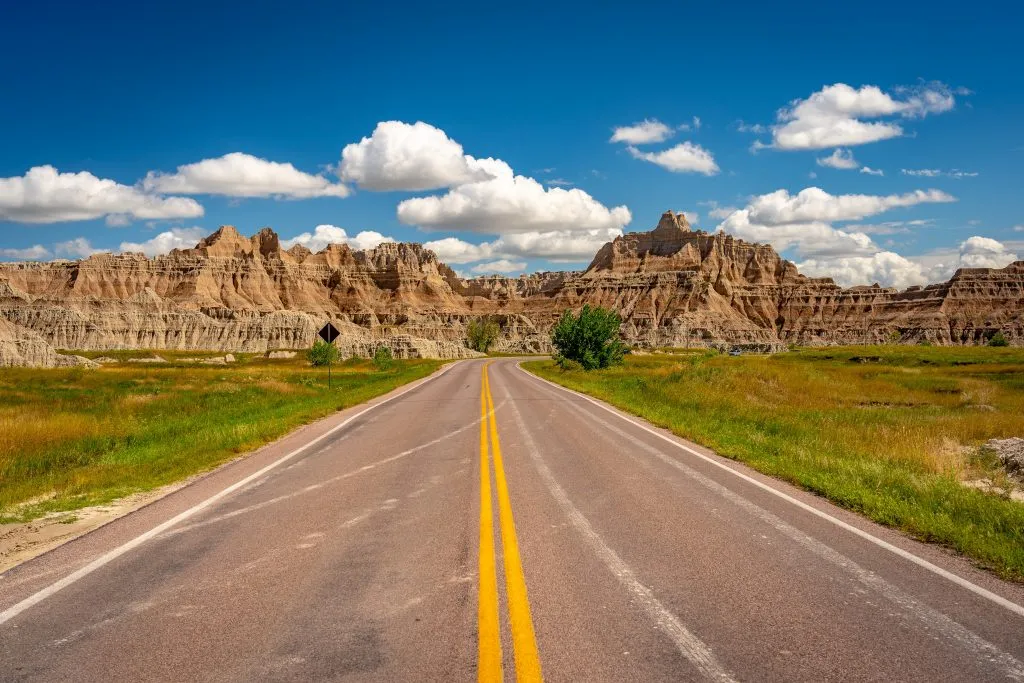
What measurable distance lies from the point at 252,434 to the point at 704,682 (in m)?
13.6

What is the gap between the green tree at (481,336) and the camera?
16162 cm

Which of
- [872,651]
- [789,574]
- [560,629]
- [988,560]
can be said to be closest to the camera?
[872,651]

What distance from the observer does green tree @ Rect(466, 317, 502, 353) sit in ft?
530

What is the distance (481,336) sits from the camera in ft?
540

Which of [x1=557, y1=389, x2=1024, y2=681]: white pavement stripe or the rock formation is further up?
the rock formation

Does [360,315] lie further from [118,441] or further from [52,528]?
[52,528]

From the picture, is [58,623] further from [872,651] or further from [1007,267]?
[1007,267]

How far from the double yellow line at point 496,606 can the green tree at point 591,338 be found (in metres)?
41.0

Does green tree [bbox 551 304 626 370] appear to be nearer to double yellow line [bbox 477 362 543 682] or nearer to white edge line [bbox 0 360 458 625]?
white edge line [bbox 0 360 458 625]

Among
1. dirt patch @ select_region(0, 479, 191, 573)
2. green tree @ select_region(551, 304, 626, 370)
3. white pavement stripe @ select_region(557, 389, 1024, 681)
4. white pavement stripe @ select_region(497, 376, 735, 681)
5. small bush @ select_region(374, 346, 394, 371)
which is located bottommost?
small bush @ select_region(374, 346, 394, 371)

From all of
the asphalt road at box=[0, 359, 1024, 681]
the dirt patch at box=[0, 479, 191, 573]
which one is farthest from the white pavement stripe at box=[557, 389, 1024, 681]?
the dirt patch at box=[0, 479, 191, 573]

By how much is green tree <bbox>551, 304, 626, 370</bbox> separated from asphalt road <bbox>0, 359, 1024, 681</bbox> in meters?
39.8

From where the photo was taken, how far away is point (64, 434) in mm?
15602

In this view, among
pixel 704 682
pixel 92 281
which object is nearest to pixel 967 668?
pixel 704 682
